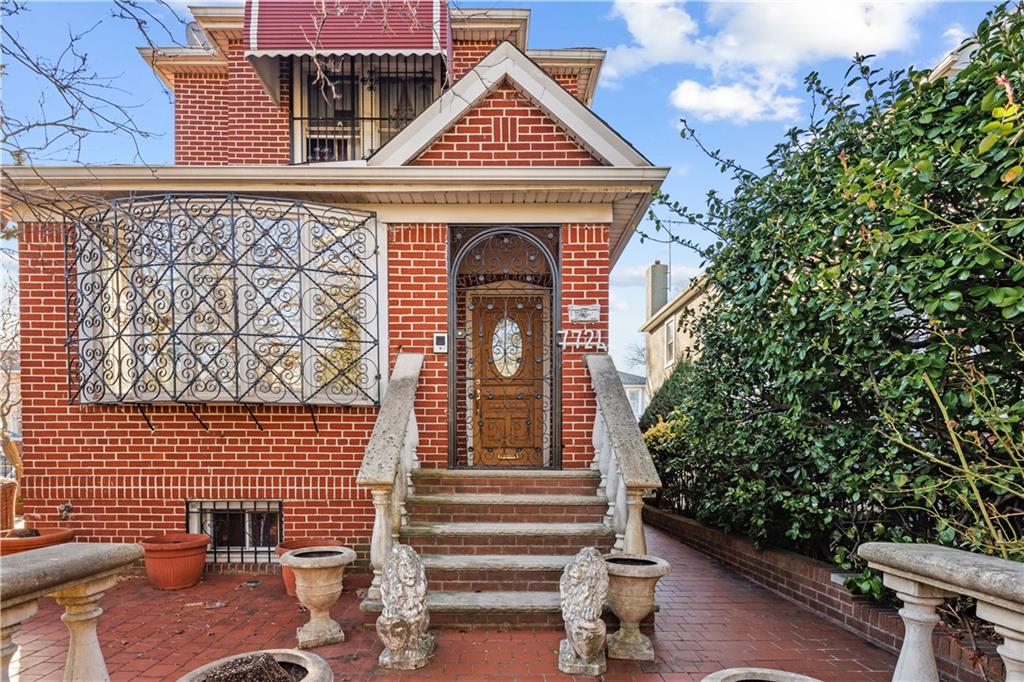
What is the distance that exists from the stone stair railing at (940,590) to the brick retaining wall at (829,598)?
107cm

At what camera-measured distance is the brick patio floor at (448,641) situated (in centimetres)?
388

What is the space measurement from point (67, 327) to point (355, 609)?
14.6 ft

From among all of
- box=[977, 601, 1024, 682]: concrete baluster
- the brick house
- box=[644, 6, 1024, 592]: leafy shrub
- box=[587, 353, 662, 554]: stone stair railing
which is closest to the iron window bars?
the brick house

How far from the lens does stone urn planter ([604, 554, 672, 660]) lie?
404 cm

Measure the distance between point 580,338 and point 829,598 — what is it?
335 centimetres

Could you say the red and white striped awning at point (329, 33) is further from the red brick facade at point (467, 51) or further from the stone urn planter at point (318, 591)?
the stone urn planter at point (318, 591)

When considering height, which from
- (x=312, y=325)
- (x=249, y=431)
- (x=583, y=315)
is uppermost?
(x=583, y=315)

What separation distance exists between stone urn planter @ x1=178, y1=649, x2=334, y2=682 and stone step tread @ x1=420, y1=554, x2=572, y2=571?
2.04m

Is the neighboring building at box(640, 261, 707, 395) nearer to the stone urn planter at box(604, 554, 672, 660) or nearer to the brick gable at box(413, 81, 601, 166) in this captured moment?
the brick gable at box(413, 81, 601, 166)

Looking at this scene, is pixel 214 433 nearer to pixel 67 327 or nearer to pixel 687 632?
pixel 67 327

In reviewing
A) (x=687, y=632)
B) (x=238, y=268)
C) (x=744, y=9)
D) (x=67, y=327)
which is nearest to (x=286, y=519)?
(x=238, y=268)

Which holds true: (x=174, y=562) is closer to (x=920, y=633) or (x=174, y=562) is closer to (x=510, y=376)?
(x=510, y=376)

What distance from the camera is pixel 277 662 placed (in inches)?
104

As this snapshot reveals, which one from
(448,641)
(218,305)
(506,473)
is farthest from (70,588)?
(506,473)
